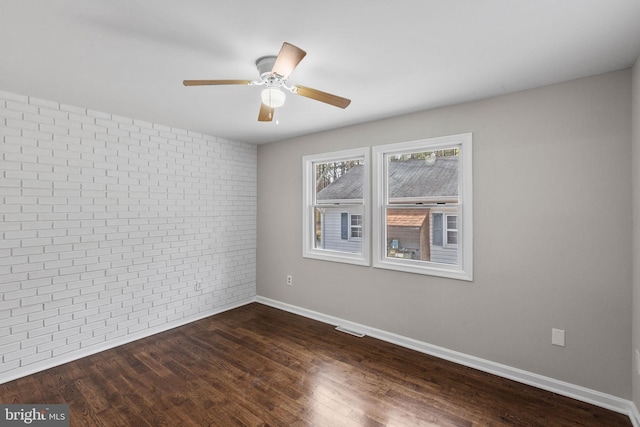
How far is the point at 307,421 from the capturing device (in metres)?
2.08

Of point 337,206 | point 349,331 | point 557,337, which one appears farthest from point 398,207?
point 557,337

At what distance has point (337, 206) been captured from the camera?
391cm

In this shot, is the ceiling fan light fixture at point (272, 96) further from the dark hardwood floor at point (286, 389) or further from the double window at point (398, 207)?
the dark hardwood floor at point (286, 389)

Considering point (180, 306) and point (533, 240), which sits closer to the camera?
point (533, 240)

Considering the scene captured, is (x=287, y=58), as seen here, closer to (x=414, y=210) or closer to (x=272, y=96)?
(x=272, y=96)

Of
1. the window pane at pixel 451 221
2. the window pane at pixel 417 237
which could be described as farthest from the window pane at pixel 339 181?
the window pane at pixel 451 221

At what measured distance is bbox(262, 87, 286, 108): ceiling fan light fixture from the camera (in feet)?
6.64

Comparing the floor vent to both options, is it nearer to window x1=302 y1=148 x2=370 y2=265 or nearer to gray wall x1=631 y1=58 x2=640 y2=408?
window x1=302 y1=148 x2=370 y2=265

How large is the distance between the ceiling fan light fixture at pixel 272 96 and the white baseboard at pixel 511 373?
2.67 meters

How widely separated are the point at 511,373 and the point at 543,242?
1169mm

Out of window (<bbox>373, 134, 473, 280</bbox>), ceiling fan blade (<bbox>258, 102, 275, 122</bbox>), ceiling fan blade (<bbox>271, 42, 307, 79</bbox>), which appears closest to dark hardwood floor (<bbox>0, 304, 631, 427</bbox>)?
window (<bbox>373, 134, 473, 280</bbox>)

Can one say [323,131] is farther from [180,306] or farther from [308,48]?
[180,306]

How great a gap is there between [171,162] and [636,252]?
14.5ft

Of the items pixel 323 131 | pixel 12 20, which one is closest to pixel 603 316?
pixel 323 131
